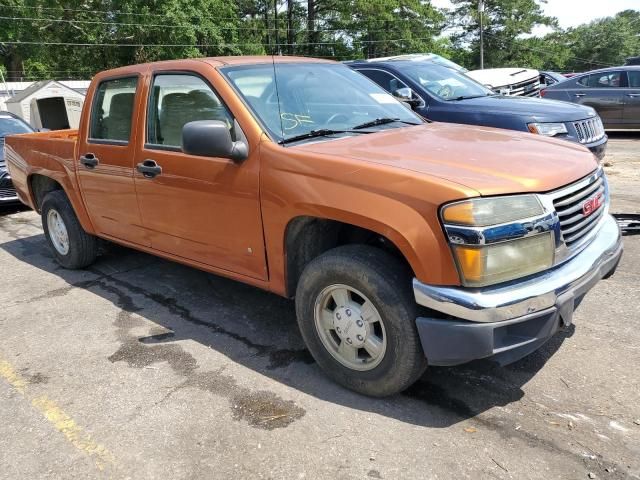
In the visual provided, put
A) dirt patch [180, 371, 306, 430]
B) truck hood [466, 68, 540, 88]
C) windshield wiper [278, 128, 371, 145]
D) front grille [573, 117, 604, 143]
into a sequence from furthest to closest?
truck hood [466, 68, 540, 88]
front grille [573, 117, 604, 143]
windshield wiper [278, 128, 371, 145]
dirt patch [180, 371, 306, 430]

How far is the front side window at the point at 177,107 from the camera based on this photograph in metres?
3.74

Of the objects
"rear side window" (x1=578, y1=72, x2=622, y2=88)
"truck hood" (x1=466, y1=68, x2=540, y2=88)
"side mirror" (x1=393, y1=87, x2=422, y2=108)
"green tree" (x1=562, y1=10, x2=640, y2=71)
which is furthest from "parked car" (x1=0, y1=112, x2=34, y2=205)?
"green tree" (x1=562, y1=10, x2=640, y2=71)

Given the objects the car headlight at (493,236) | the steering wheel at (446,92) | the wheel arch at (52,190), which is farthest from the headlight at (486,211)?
the steering wheel at (446,92)

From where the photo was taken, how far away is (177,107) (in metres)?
4.04

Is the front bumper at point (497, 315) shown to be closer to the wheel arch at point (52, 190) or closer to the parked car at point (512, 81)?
the wheel arch at point (52, 190)

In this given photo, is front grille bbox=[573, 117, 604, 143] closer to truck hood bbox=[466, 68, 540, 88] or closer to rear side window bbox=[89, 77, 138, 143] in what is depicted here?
truck hood bbox=[466, 68, 540, 88]

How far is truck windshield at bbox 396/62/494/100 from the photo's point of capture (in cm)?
747

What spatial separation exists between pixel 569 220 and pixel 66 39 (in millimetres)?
47144

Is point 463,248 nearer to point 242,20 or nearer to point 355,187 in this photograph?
point 355,187

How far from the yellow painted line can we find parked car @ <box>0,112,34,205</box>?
5329mm

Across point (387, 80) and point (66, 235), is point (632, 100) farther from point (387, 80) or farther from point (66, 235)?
point (66, 235)

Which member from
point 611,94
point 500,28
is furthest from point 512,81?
point 500,28

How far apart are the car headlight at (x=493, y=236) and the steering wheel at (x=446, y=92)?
5055 millimetres

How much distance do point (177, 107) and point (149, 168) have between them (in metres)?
0.48
